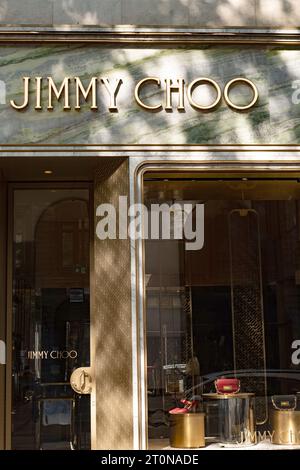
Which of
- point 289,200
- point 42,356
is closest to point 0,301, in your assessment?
point 42,356

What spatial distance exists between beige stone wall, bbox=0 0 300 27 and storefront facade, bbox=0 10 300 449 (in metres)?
0.14

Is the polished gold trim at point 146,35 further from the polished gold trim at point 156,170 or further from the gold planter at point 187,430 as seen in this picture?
the gold planter at point 187,430

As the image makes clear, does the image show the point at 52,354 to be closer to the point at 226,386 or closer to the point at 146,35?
the point at 226,386

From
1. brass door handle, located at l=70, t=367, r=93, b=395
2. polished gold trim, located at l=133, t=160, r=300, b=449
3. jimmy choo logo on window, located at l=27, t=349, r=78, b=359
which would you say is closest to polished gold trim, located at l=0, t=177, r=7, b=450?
jimmy choo logo on window, located at l=27, t=349, r=78, b=359

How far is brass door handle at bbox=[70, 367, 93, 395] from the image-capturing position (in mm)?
7211

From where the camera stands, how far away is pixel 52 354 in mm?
7336

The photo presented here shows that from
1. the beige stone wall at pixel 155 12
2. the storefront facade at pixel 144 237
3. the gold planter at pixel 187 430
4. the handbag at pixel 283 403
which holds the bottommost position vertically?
the gold planter at pixel 187 430

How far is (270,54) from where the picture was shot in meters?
7.06

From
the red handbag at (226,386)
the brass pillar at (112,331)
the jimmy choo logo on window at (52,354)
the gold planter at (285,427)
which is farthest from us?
the jimmy choo logo on window at (52,354)

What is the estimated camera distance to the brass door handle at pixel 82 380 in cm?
721

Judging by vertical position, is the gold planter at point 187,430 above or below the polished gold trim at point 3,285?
below

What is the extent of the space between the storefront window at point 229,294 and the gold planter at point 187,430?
0.19ft

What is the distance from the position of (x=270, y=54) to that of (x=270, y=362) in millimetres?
2795

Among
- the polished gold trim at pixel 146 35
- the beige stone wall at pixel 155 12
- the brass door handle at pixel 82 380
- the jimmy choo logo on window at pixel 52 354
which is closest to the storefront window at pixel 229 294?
the brass door handle at pixel 82 380
